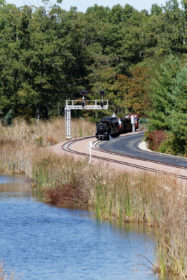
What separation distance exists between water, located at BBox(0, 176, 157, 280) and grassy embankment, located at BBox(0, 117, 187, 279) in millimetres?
763

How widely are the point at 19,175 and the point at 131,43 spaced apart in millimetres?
69516

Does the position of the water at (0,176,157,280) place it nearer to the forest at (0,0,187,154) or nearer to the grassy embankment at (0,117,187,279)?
the grassy embankment at (0,117,187,279)

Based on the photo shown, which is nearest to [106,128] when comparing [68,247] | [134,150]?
[134,150]

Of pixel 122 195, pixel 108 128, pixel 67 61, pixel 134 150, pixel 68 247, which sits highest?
pixel 67 61

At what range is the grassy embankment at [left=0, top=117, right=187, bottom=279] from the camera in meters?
17.6

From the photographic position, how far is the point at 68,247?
23516 millimetres

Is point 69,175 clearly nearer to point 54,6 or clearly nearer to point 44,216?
point 44,216

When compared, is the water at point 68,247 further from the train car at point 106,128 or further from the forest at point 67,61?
the forest at point 67,61

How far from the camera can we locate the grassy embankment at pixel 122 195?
17562mm

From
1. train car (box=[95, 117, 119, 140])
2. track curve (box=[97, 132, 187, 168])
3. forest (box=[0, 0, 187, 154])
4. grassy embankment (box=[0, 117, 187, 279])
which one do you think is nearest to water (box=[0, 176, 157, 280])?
grassy embankment (box=[0, 117, 187, 279])

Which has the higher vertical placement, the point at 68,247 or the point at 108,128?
the point at 68,247

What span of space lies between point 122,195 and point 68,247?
391 cm

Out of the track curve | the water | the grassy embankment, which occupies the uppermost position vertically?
the grassy embankment

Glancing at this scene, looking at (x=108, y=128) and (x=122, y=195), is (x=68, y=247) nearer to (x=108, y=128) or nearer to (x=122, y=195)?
(x=122, y=195)
